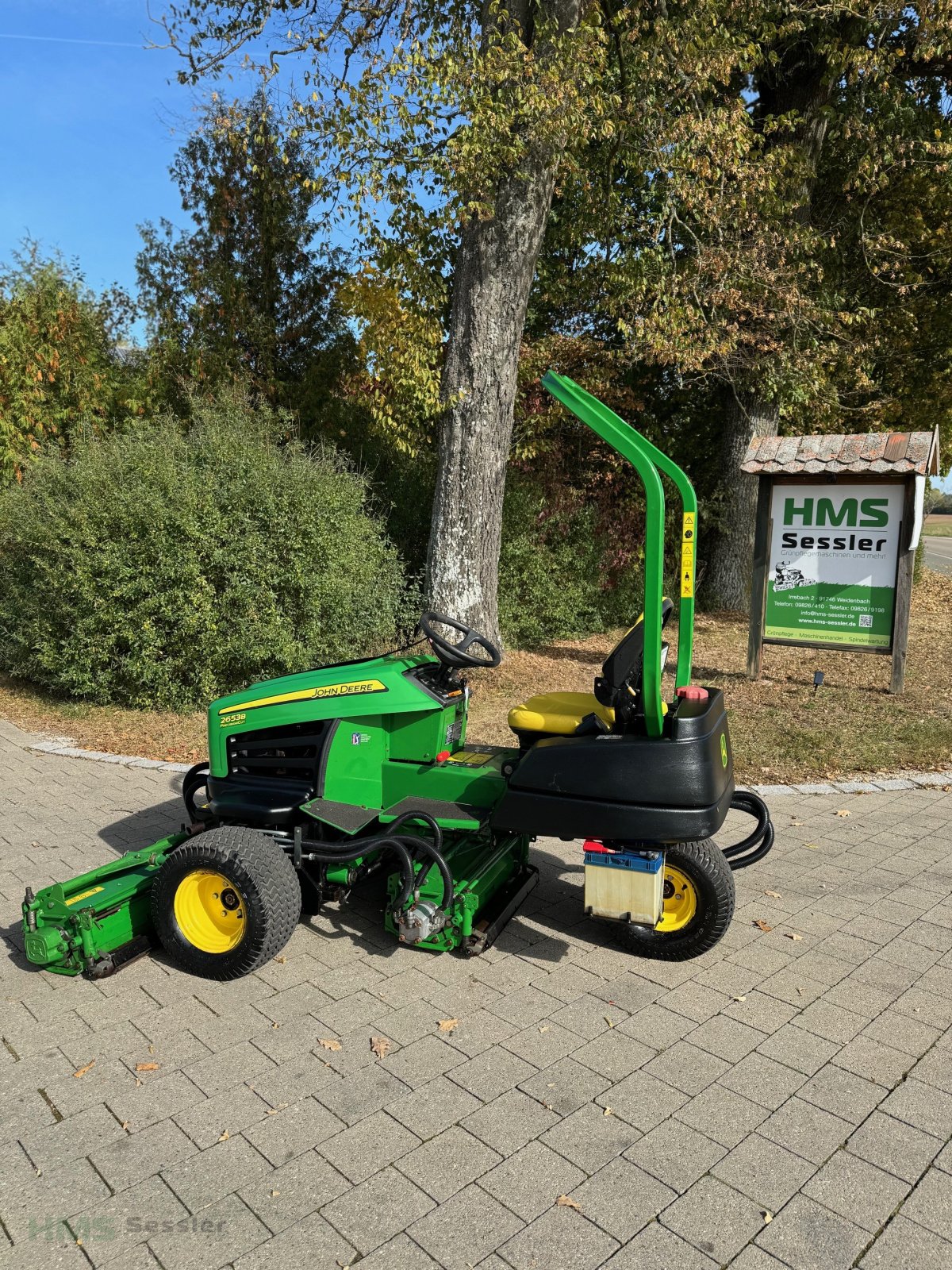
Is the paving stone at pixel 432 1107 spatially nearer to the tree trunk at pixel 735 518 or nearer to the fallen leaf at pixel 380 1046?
the fallen leaf at pixel 380 1046

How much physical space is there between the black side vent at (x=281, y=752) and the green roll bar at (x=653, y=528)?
141 cm

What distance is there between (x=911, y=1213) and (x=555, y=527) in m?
9.45

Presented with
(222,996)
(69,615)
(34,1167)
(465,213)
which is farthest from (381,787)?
(465,213)

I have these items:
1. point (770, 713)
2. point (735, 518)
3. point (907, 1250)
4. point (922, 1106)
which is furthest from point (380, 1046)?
point (735, 518)

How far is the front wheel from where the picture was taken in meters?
3.55

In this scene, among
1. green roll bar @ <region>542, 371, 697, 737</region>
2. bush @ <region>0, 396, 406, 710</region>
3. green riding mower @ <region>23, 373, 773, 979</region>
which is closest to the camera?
green roll bar @ <region>542, 371, 697, 737</region>

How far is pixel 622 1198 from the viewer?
238 centimetres

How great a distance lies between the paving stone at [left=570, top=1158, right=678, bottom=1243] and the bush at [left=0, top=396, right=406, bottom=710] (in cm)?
569

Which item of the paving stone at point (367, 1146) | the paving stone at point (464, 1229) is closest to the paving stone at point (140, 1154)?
the paving stone at point (367, 1146)

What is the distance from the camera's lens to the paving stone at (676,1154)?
97.0 inches

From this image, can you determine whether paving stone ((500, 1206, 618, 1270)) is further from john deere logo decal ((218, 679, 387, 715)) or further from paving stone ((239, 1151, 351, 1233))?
john deere logo decal ((218, 679, 387, 715))

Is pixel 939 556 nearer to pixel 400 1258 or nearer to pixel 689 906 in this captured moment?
pixel 689 906

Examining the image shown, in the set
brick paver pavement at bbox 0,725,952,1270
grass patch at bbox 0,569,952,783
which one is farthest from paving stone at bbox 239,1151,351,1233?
grass patch at bbox 0,569,952,783

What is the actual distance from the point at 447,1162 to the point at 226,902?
1417mm
